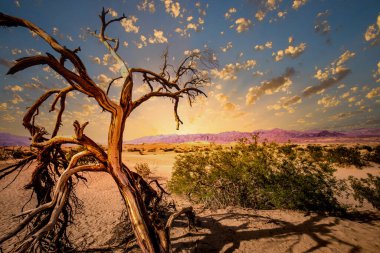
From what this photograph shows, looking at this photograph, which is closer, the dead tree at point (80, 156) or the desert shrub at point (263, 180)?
the dead tree at point (80, 156)

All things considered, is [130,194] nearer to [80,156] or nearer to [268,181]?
[80,156]

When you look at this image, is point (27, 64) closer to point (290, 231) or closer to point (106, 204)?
point (290, 231)

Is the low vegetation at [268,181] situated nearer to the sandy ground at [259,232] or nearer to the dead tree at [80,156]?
the sandy ground at [259,232]

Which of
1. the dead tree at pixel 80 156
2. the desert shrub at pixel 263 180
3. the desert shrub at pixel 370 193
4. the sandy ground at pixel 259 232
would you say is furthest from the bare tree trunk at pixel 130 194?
the desert shrub at pixel 370 193

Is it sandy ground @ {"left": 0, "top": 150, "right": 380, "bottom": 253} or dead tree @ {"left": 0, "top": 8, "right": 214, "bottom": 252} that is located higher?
dead tree @ {"left": 0, "top": 8, "right": 214, "bottom": 252}

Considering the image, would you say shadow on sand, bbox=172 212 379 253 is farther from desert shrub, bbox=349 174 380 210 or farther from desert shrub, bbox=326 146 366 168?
desert shrub, bbox=326 146 366 168

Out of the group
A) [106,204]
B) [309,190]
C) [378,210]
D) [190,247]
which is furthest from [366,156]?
[106,204]

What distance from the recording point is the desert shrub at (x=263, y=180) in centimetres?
645

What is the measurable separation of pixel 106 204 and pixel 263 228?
7584 millimetres

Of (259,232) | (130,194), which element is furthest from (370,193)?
(130,194)

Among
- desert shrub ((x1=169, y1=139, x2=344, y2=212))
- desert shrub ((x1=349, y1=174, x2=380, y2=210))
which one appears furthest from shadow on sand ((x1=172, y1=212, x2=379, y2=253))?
desert shrub ((x1=349, y1=174, x2=380, y2=210))

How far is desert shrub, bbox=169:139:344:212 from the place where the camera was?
6.45 meters

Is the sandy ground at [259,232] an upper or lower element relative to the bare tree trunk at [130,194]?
lower

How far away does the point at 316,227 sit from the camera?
5008mm
